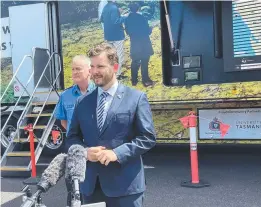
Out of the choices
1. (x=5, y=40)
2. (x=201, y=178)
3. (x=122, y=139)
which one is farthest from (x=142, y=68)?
(x=122, y=139)

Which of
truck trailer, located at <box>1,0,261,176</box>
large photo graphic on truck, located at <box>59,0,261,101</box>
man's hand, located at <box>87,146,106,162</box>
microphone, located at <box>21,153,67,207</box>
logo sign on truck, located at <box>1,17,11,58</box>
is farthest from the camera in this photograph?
logo sign on truck, located at <box>1,17,11,58</box>

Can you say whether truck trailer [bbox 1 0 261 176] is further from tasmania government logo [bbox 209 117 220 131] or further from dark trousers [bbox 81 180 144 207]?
dark trousers [bbox 81 180 144 207]

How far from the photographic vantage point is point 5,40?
850cm

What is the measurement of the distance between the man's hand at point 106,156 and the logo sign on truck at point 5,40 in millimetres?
6761

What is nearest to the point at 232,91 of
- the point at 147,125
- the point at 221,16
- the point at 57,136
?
the point at 221,16

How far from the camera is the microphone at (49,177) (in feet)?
5.78

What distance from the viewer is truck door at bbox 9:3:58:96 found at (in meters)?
7.86

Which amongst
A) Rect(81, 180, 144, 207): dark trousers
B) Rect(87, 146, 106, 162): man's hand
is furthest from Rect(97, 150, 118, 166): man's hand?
Rect(81, 180, 144, 207): dark trousers

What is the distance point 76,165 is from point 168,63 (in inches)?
205

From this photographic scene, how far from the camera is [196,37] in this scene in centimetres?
692

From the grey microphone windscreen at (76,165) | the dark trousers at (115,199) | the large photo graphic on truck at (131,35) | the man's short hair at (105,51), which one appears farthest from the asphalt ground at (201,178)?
the grey microphone windscreen at (76,165)

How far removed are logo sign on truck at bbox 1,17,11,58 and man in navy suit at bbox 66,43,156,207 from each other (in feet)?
21.1

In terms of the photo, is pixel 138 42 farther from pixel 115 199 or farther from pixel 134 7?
pixel 115 199

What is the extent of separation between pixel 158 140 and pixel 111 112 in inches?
195
